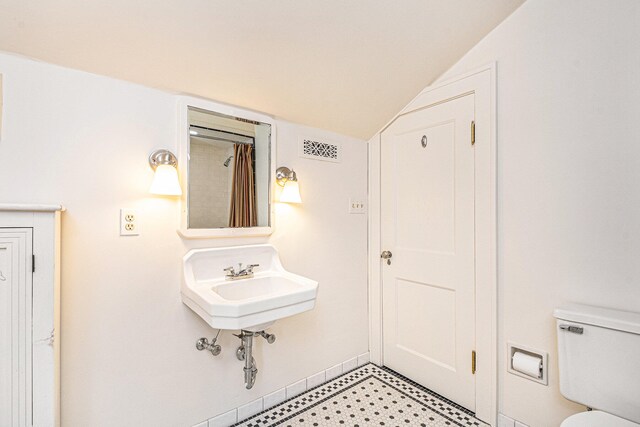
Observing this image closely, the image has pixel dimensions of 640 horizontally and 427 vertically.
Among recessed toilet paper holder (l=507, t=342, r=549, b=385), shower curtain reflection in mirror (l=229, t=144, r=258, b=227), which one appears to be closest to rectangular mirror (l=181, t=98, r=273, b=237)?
shower curtain reflection in mirror (l=229, t=144, r=258, b=227)

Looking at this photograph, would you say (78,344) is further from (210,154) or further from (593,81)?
(593,81)

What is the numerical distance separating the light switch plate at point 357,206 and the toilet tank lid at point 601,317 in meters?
1.28

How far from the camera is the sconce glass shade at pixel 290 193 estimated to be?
1822mm

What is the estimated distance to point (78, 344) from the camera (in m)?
1.27

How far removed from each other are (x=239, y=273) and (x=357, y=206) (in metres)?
1.02

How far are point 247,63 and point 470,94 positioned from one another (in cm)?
124

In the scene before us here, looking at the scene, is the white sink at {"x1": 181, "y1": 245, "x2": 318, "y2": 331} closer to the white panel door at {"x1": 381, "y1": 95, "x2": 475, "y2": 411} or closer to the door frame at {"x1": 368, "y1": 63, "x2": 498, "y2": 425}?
the white panel door at {"x1": 381, "y1": 95, "x2": 475, "y2": 411}

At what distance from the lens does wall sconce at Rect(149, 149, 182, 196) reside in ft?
4.56

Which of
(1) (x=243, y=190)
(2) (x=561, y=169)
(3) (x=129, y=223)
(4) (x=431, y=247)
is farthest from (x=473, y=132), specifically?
(3) (x=129, y=223)

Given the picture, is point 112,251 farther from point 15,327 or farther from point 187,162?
point 187,162

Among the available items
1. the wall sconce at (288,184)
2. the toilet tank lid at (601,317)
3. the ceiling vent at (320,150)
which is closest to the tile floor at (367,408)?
the toilet tank lid at (601,317)

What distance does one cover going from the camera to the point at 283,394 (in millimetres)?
1897

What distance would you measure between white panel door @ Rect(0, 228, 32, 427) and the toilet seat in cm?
192

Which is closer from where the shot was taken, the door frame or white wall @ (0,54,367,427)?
white wall @ (0,54,367,427)
